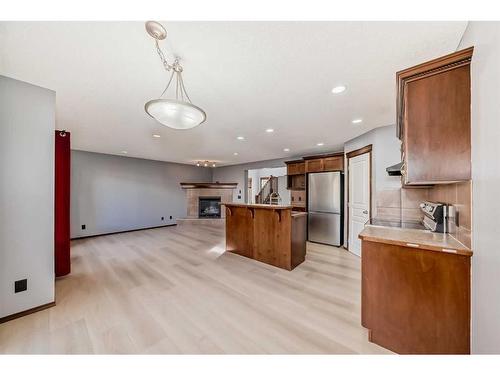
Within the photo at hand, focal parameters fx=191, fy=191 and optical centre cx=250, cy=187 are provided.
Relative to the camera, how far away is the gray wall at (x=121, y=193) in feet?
17.1

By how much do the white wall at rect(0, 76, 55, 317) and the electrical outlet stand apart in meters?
0.03

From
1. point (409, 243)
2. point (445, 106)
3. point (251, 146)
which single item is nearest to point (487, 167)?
point (445, 106)

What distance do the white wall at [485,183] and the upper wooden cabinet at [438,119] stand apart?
6 centimetres

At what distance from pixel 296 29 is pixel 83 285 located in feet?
12.6

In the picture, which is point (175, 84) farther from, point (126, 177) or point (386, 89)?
point (126, 177)

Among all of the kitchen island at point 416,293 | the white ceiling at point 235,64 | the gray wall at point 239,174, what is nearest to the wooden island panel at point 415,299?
the kitchen island at point 416,293

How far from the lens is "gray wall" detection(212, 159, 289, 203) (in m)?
Result: 7.13

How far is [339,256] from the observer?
154 inches

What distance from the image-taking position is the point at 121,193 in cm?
596

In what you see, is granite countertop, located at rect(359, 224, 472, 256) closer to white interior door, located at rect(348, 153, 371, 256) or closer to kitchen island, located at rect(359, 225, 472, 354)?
kitchen island, located at rect(359, 225, 472, 354)

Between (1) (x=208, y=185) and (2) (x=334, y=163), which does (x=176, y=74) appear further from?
(1) (x=208, y=185)

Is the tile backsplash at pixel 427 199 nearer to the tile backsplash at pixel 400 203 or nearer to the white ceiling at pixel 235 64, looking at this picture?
the tile backsplash at pixel 400 203

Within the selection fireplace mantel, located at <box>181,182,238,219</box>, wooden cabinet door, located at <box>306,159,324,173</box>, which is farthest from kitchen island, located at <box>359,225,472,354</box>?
fireplace mantel, located at <box>181,182,238,219</box>
